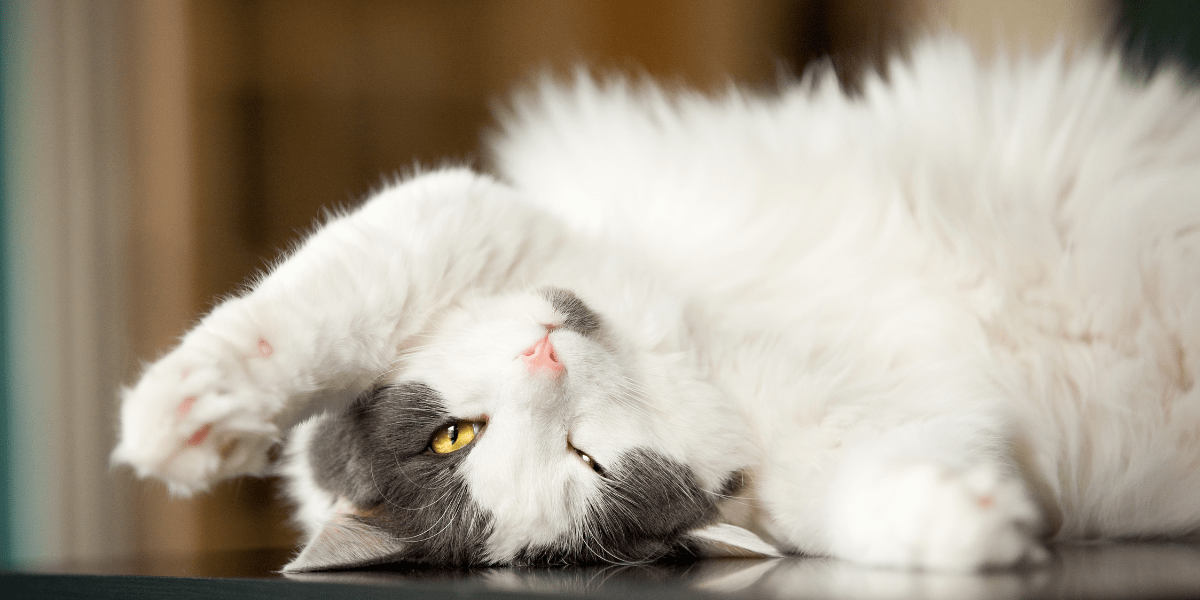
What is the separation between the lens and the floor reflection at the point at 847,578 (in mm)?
488

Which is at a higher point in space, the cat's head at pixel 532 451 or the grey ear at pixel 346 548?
the cat's head at pixel 532 451

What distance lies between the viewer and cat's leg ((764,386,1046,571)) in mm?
570

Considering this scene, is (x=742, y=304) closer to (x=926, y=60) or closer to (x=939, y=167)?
(x=939, y=167)

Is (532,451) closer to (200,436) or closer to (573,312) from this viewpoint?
(573,312)

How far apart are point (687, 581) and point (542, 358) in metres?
0.29

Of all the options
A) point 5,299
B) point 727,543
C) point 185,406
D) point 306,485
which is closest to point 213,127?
point 5,299

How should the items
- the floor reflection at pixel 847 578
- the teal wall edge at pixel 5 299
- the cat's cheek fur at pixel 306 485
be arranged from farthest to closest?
the teal wall edge at pixel 5 299 < the cat's cheek fur at pixel 306 485 < the floor reflection at pixel 847 578

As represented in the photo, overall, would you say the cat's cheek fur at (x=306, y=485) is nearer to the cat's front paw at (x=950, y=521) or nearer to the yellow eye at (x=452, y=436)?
the yellow eye at (x=452, y=436)

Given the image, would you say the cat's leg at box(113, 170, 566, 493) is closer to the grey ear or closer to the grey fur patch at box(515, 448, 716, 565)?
the grey ear

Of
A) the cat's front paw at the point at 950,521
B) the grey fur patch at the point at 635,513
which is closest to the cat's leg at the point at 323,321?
the grey fur patch at the point at 635,513

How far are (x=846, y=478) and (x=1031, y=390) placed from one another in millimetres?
314

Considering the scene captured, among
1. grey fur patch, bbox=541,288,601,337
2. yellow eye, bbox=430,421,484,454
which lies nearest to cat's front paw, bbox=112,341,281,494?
yellow eye, bbox=430,421,484,454

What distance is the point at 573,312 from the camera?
35.4 inches

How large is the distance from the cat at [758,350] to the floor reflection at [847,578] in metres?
0.07
